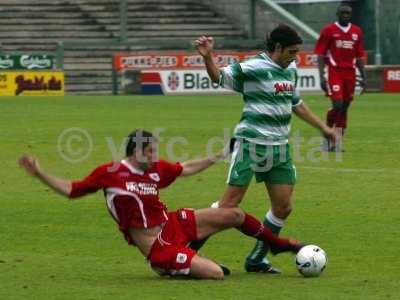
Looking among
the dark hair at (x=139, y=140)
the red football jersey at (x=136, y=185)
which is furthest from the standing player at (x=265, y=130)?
the dark hair at (x=139, y=140)

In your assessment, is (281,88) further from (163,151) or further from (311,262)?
(163,151)

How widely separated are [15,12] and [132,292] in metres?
38.4

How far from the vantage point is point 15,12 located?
1843 inches

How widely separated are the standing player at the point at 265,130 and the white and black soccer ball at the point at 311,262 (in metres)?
0.34

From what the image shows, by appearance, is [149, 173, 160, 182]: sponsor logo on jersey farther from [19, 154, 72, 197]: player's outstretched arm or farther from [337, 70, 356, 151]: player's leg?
[337, 70, 356, 151]: player's leg

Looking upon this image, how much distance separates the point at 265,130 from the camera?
34.7ft

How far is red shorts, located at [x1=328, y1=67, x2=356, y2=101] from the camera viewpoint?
67.9 ft

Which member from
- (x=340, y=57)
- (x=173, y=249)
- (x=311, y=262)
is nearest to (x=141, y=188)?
(x=173, y=249)

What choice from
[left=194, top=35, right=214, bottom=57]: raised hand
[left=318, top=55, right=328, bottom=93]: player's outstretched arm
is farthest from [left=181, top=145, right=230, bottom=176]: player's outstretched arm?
[left=318, top=55, right=328, bottom=93]: player's outstretched arm

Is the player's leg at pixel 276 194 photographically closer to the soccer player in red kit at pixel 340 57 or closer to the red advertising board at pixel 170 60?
the soccer player in red kit at pixel 340 57

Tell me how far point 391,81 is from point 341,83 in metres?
18.5

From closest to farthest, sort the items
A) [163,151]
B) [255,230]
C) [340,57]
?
[255,230] < [340,57] < [163,151]

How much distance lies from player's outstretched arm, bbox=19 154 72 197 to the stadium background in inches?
27.9

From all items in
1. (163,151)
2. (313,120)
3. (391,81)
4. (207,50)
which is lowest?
(391,81)
